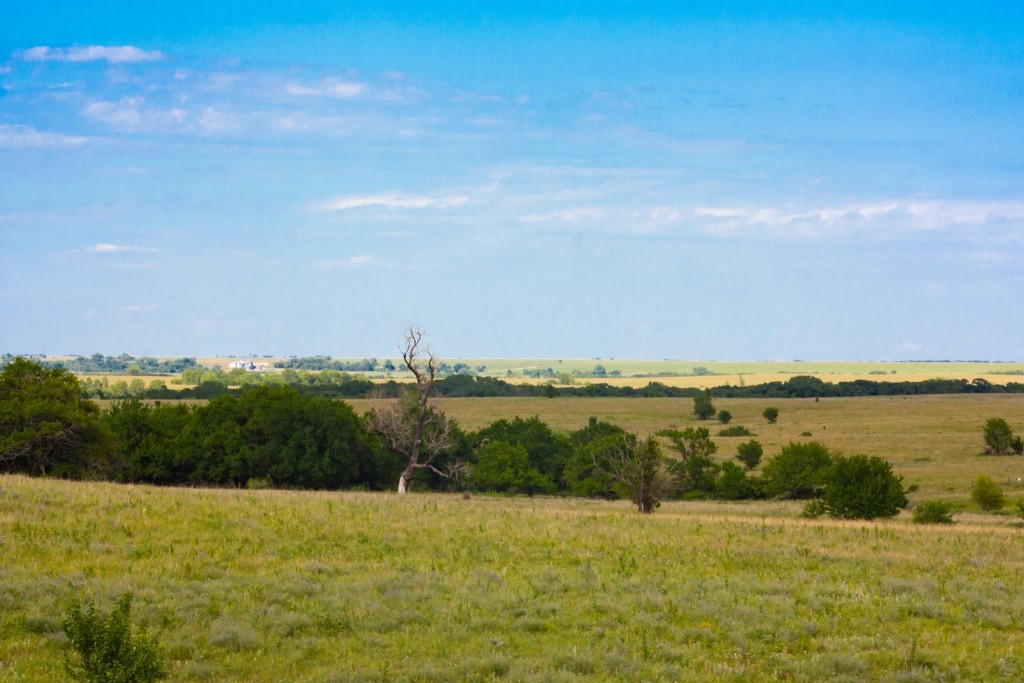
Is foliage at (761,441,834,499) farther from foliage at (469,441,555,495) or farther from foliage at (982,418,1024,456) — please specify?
foliage at (982,418,1024,456)

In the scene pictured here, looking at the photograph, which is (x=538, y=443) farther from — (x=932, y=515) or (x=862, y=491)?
(x=932, y=515)

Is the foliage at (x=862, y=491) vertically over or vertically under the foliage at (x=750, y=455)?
over

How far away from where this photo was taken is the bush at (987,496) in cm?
5331

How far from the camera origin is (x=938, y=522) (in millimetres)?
37250

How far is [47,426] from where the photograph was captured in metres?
43.7

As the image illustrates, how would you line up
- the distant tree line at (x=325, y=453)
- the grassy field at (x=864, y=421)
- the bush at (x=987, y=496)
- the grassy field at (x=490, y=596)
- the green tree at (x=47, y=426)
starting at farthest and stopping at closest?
the grassy field at (x=864, y=421), the bush at (x=987, y=496), the distant tree line at (x=325, y=453), the green tree at (x=47, y=426), the grassy field at (x=490, y=596)

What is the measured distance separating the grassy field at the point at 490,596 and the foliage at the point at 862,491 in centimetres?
1273

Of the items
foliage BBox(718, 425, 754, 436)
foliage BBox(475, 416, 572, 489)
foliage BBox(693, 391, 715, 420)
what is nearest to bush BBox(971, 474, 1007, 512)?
foliage BBox(475, 416, 572, 489)

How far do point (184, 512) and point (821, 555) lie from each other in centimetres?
1680

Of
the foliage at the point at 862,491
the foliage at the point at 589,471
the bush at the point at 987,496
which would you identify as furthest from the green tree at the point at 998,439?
the foliage at the point at 862,491

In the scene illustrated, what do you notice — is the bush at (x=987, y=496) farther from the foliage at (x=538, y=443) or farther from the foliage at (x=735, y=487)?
the foliage at (x=538, y=443)

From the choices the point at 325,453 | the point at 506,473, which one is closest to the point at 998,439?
the point at 506,473

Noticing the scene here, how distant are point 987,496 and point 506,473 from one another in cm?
3369

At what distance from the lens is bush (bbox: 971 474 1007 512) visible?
175 ft
